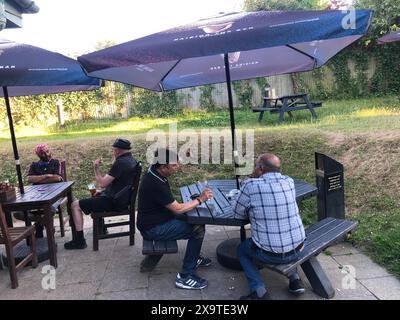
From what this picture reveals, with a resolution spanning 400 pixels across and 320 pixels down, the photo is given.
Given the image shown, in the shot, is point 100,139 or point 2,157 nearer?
point 2,157

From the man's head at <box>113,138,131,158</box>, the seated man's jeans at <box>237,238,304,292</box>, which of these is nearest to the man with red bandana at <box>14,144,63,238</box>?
the man's head at <box>113,138,131,158</box>

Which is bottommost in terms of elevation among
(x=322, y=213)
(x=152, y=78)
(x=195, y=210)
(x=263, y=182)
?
(x=322, y=213)

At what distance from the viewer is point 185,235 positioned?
3521mm

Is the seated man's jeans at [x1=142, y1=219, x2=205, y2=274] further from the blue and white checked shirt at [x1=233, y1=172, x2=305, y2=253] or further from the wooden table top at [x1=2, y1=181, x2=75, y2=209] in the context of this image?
the wooden table top at [x1=2, y1=181, x2=75, y2=209]

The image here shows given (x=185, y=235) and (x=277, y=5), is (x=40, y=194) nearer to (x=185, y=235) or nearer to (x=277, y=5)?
(x=185, y=235)

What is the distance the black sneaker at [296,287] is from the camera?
3145 mm

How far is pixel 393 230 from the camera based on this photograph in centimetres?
426

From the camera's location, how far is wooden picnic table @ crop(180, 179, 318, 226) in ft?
10.7

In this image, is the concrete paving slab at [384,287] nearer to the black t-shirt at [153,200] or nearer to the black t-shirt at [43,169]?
the black t-shirt at [153,200]

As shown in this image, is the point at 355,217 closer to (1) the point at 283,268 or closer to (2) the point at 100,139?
(1) the point at 283,268

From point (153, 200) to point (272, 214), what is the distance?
1.10 meters

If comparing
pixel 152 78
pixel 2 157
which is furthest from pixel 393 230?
pixel 2 157

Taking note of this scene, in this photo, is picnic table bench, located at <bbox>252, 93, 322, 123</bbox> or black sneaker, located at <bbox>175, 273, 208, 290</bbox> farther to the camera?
picnic table bench, located at <bbox>252, 93, 322, 123</bbox>

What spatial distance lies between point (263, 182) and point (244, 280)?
3.60 feet
